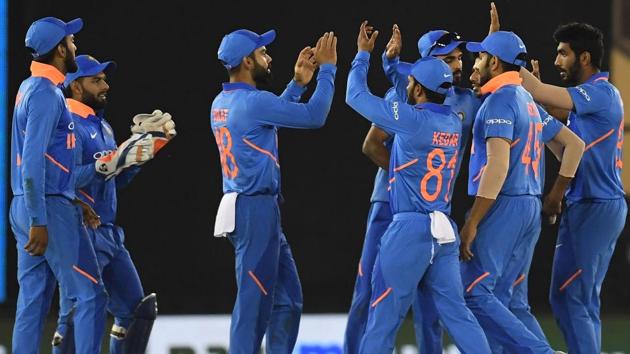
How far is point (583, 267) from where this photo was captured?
735cm

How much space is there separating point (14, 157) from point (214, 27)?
2.64 meters

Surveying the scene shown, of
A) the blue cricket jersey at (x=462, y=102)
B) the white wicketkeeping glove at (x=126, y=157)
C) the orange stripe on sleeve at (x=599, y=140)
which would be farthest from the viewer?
the orange stripe on sleeve at (x=599, y=140)

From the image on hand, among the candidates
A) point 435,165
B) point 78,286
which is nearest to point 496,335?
point 435,165

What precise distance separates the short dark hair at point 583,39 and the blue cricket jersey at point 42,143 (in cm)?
259

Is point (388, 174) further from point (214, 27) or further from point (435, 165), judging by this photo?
point (214, 27)

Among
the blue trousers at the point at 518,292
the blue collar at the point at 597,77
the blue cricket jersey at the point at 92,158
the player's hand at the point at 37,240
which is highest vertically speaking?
the blue collar at the point at 597,77

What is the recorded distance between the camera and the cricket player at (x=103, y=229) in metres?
7.14

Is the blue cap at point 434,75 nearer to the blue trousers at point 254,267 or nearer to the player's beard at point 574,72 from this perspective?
the blue trousers at point 254,267

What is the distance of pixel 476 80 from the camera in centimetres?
716

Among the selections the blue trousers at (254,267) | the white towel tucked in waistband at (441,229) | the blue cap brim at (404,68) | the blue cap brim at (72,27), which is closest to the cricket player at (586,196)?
the blue cap brim at (404,68)

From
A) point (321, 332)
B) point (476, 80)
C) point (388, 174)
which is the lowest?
point (321, 332)

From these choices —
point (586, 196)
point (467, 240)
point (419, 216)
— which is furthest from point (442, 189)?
point (586, 196)

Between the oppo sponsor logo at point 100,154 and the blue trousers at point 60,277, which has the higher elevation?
the oppo sponsor logo at point 100,154

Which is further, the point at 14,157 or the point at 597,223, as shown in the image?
the point at 597,223
